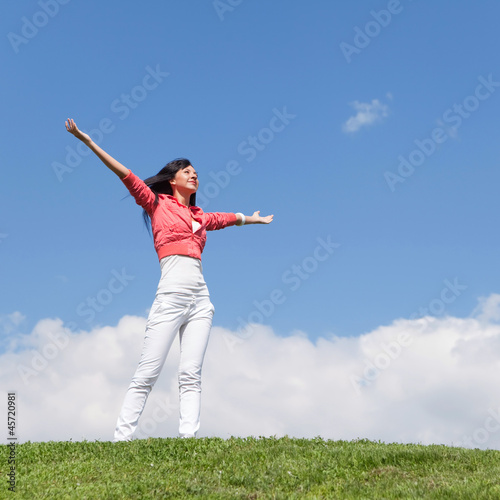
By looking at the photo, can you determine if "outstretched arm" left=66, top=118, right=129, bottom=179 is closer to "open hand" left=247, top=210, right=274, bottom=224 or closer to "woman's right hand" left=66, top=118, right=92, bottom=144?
"woman's right hand" left=66, top=118, right=92, bottom=144

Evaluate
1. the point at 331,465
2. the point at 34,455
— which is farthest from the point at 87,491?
the point at 331,465

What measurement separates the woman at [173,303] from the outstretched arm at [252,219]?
1144 millimetres

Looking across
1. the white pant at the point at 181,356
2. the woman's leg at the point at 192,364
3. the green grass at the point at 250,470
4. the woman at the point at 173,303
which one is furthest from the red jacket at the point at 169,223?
the green grass at the point at 250,470

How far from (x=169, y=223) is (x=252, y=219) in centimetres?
213

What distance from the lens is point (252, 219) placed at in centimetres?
1209

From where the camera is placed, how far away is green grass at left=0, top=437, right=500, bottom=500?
26.6 feet

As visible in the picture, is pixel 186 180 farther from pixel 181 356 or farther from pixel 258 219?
pixel 181 356

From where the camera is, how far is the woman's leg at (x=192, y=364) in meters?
10.2

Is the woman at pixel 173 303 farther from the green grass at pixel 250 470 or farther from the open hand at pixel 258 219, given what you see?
the open hand at pixel 258 219

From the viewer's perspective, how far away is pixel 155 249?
10.8m

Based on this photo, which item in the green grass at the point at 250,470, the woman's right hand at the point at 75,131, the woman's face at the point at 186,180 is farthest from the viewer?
the woman's face at the point at 186,180

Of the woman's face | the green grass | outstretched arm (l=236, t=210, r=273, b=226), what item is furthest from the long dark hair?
the green grass

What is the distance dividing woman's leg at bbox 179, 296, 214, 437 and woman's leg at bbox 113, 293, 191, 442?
0.98 feet

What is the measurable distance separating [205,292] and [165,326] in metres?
1.02
